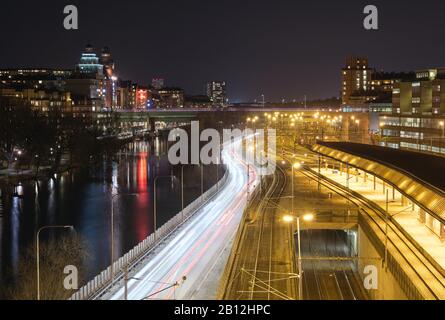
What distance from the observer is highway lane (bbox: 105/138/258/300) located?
9.67 m

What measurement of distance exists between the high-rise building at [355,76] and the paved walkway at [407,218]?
6545cm

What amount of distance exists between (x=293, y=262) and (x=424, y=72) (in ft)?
95.0

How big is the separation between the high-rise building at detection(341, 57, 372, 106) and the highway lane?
226 ft

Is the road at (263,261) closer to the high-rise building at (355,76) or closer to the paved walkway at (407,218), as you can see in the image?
the paved walkway at (407,218)

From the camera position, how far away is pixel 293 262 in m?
11.6

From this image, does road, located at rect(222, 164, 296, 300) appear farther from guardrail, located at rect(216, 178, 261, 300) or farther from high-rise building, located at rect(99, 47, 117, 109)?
high-rise building, located at rect(99, 47, 117, 109)

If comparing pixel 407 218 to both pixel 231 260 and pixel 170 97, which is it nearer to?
pixel 231 260

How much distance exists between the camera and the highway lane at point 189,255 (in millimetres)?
9672

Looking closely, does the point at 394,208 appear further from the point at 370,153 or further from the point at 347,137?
the point at 347,137

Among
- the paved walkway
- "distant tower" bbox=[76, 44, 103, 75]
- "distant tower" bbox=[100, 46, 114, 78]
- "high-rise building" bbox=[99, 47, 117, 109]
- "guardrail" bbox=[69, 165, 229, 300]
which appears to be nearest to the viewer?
"guardrail" bbox=[69, 165, 229, 300]

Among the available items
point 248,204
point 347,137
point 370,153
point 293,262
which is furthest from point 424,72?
point 293,262

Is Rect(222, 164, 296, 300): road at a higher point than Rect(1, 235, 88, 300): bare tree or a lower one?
higher

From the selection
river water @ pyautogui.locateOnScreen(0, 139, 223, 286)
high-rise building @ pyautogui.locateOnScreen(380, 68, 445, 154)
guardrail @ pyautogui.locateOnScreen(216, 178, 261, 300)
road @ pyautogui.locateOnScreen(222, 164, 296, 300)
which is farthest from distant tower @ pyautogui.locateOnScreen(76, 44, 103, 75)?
road @ pyautogui.locateOnScreen(222, 164, 296, 300)

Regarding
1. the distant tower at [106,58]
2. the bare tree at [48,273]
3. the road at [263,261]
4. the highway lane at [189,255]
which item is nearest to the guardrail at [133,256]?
the highway lane at [189,255]
